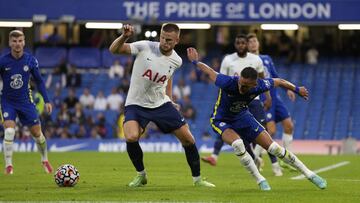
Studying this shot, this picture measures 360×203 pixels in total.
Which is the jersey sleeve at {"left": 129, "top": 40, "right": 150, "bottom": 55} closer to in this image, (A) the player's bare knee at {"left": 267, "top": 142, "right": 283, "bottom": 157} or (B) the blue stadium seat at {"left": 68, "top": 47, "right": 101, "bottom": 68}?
(A) the player's bare knee at {"left": 267, "top": 142, "right": 283, "bottom": 157}

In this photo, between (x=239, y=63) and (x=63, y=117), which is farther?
(x=63, y=117)

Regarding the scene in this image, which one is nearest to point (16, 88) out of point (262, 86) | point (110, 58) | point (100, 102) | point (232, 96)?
point (232, 96)

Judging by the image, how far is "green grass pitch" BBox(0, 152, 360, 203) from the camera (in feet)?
40.2

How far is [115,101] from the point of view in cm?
3384

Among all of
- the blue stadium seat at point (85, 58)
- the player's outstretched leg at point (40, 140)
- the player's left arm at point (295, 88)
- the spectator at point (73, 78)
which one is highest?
the player's left arm at point (295, 88)

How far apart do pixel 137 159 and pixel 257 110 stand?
4126 millimetres

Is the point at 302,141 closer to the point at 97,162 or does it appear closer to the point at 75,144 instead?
the point at 75,144

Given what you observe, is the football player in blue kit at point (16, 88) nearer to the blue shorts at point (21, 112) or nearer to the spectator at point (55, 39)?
the blue shorts at point (21, 112)

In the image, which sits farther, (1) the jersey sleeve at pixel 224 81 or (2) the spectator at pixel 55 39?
(2) the spectator at pixel 55 39

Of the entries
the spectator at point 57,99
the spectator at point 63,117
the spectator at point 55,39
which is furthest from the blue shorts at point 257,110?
the spectator at point 55,39

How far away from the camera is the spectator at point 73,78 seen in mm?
36125

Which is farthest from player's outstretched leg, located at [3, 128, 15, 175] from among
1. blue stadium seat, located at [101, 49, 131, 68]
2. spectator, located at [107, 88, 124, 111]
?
blue stadium seat, located at [101, 49, 131, 68]

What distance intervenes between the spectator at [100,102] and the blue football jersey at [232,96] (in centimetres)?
2013

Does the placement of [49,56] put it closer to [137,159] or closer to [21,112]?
[21,112]
